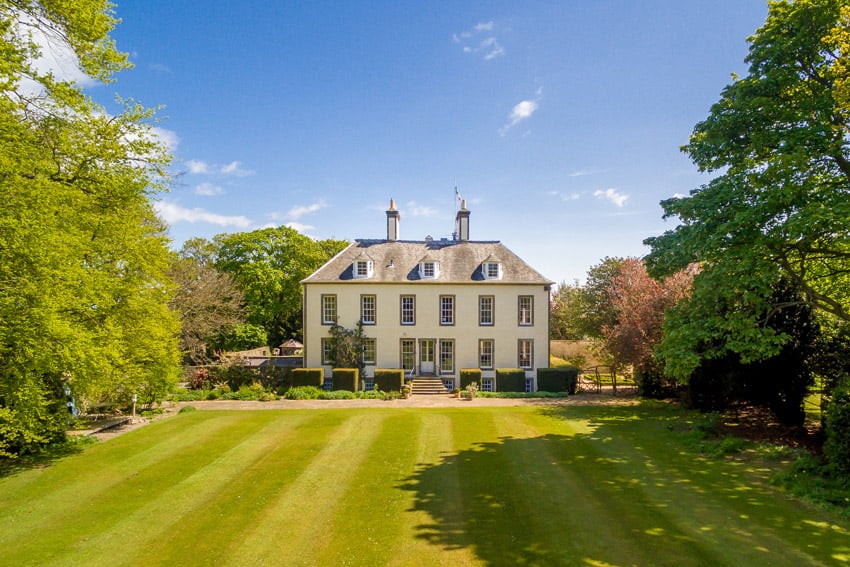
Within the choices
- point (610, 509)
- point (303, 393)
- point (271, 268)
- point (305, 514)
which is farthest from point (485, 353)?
point (271, 268)

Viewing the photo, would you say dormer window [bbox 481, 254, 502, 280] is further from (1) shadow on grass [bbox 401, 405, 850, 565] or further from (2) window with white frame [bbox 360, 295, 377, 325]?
(1) shadow on grass [bbox 401, 405, 850, 565]

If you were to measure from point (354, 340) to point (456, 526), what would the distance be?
18858 millimetres

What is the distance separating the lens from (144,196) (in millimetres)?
13023

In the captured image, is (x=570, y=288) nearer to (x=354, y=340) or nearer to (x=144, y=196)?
(x=354, y=340)

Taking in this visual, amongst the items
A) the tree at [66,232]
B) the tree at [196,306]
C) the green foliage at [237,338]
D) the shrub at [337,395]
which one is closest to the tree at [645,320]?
the shrub at [337,395]

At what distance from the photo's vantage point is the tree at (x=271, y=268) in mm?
36469

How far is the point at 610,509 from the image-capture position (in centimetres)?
835

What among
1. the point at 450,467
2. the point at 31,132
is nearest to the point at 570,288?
the point at 450,467

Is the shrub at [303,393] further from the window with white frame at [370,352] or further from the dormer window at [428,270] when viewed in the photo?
the dormer window at [428,270]

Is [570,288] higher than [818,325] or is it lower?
higher

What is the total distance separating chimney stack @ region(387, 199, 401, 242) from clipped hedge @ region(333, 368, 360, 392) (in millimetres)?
10584

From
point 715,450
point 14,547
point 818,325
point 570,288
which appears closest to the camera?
point 14,547

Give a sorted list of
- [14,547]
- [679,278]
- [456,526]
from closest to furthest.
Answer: [14,547] < [456,526] < [679,278]

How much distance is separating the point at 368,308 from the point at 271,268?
15386 millimetres
